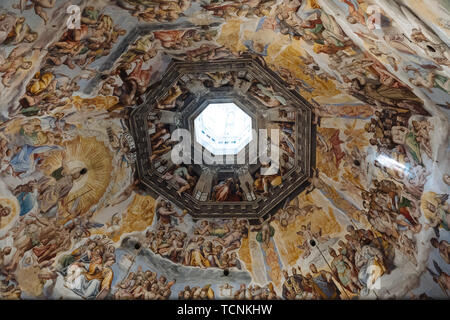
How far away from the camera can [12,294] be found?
9203 millimetres

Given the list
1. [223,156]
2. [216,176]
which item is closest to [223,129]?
[223,156]

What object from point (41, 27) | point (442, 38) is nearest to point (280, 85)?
point (442, 38)

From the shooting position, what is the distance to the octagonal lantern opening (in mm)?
12391

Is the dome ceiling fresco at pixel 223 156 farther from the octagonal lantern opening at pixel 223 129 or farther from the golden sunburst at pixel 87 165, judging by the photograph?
the octagonal lantern opening at pixel 223 129

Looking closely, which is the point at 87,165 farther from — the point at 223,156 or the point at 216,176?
the point at 223,156

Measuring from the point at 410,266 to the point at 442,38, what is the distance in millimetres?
5473

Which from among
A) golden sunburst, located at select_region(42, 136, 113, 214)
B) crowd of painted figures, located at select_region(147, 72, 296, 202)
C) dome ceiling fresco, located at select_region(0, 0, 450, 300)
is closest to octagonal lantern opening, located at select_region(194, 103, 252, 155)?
dome ceiling fresco, located at select_region(0, 0, 450, 300)

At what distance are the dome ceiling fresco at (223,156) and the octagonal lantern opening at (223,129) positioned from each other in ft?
0.75

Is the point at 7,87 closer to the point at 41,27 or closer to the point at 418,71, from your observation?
the point at 41,27

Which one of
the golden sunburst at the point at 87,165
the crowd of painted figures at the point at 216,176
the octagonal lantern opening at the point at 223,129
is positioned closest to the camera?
the golden sunburst at the point at 87,165

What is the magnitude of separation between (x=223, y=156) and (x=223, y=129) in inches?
50.2

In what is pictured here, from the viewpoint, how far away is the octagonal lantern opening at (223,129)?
1239 centimetres

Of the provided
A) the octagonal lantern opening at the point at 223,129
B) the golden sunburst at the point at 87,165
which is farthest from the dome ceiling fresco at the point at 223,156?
the octagonal lantern opening at the point at 223,129

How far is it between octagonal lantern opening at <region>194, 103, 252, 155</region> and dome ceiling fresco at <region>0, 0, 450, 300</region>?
0.75 feet
